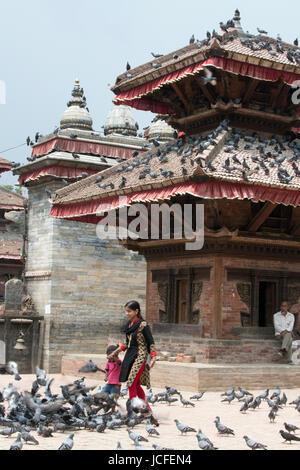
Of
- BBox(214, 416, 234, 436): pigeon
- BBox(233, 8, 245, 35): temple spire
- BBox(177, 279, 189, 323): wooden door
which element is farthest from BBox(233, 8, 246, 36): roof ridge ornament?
BBox(214, 416, 234, 436): pigeon

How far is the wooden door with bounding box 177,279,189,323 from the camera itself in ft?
59.9

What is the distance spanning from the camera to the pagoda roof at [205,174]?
1502 centimetres

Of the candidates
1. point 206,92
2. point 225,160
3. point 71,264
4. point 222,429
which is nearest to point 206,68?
point 206,92

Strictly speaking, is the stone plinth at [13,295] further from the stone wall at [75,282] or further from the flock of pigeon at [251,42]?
the flock of pigeon at [251,42]

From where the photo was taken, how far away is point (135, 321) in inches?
433

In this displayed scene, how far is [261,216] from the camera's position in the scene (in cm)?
1697

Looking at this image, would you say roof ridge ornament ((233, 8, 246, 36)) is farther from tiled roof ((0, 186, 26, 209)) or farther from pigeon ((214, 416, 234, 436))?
tiled roof ((0, 186, 26, 209))

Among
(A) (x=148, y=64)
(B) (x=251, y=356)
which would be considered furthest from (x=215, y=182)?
(A) (x=148, y=64)

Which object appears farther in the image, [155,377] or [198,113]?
[198,113]

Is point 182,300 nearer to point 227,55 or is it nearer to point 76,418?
point 227,55

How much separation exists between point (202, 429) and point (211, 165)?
643cm

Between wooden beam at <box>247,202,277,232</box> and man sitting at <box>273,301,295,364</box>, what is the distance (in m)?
1.85
